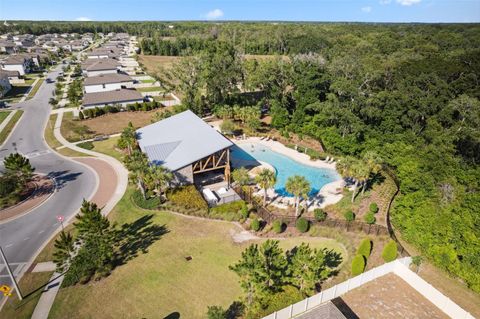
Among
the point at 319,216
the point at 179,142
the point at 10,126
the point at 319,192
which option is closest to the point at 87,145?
the point at 179,142

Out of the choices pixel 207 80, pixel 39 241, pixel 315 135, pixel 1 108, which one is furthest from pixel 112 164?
pixel 1 108

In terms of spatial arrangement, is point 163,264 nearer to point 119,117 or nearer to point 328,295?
point 328,295

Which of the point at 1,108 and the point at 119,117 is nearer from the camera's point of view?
the point at 119,117

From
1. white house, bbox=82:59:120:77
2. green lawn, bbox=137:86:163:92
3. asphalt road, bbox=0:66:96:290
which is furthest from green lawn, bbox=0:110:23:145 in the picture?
white house, bbox=82:59:120:77

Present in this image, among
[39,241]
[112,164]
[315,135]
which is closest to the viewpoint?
[39,241]

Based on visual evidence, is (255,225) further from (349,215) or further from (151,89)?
(151,89)

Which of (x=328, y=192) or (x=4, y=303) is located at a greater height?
(x=328, y=192)

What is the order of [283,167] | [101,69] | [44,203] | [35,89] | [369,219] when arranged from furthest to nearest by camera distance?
[101,69] → [35,89] → [283,167] → [44,203] → [369,219]
